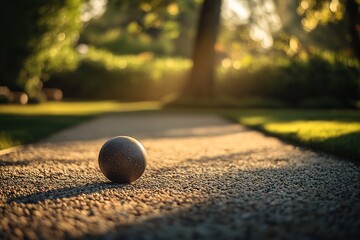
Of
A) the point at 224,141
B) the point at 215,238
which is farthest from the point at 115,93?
the point at 215,238

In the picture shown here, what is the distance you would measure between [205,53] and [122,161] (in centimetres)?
1794

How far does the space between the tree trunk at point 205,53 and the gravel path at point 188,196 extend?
14659 millimetres

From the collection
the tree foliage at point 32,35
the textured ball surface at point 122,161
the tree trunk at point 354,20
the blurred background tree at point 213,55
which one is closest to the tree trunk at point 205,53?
the blurred background tree at point 213,55

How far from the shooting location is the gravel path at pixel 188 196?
3.38m

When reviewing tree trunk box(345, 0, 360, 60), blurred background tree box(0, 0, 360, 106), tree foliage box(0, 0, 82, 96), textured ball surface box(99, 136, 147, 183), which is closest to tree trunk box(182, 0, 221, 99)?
blurred background tree box(0, 0, 360, 106)

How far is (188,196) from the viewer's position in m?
4.58

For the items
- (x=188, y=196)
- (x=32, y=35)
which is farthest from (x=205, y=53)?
(x=188, y=196)

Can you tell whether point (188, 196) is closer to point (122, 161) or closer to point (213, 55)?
point (122, 161)

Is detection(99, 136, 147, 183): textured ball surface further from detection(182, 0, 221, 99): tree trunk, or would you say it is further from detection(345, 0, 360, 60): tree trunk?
detection(182, 0, 221, 99): tree trunk

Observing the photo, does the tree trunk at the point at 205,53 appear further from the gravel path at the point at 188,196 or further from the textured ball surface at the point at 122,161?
the textured ball surface at the point at 122,161

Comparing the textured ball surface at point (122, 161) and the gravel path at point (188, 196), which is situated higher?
the textured ball surface at point (122, 161)

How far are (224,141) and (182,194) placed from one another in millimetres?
5406

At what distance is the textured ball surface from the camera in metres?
5.34

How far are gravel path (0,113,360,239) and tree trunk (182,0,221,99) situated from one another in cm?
1466
